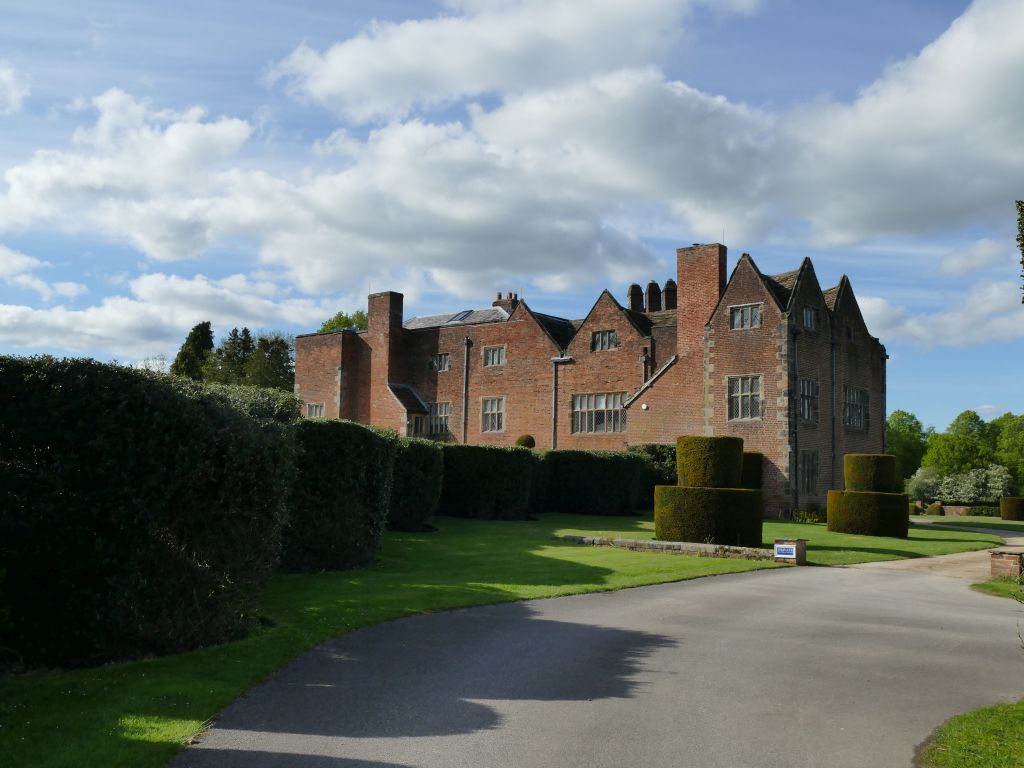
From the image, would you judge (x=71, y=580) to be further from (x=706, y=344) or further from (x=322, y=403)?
(x=322, y=403)

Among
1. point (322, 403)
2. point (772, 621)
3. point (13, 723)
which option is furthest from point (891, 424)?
point (13, 723)

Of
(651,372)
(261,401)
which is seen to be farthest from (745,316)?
(261,401)

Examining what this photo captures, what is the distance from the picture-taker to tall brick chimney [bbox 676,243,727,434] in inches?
1524

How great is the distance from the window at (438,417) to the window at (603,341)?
413 inches

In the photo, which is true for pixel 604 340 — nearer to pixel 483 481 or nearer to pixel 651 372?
pixel 651 372

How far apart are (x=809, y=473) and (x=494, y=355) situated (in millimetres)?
19515

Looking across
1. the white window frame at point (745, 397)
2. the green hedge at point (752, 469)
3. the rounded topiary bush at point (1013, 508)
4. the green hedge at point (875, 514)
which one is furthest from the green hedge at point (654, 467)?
the rounded topiary bush at point (1013, 508)

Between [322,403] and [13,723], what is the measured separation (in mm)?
48826

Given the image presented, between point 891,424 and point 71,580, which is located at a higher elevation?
point 891,424

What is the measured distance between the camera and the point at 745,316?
3703 cm

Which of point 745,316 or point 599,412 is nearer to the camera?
point 745,316

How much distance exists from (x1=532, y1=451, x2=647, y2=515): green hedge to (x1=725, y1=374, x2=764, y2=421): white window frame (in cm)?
581

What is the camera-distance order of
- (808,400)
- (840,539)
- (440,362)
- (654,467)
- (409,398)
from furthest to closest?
(409,398)
(440,362)
(654,467)
(808,400)
(840,539)

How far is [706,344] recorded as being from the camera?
38156 millimetres
